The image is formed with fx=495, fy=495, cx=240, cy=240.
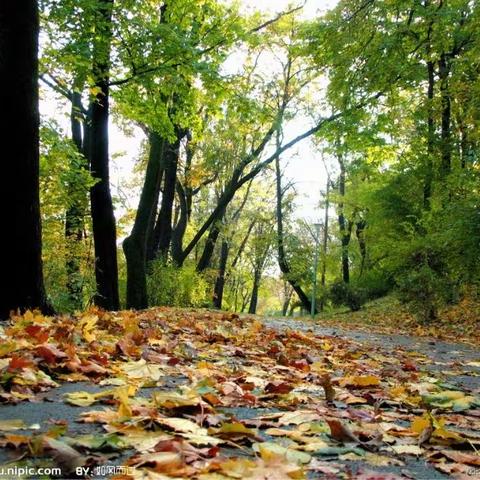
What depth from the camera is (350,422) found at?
2191 millimetres

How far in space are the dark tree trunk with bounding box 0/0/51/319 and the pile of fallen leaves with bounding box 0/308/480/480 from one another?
1.86 m

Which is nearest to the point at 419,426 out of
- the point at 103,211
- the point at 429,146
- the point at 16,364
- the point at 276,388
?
the point at 276,388

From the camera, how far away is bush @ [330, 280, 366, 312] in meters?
20.6

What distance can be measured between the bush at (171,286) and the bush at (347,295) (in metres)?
6.77

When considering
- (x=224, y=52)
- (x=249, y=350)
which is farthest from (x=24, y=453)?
(x=224, y=52)

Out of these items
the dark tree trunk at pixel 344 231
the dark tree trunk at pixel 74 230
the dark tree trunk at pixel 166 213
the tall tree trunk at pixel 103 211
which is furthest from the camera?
the dark tree trunk at pixel 344 231

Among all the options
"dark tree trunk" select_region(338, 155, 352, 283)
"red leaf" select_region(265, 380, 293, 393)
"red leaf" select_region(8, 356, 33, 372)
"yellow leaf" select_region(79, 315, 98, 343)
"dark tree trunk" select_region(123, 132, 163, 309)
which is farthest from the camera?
"dark tree trunk" select_region(338, 155, 352, 283)

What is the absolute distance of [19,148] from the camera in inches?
205

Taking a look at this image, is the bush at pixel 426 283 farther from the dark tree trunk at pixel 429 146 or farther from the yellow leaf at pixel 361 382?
the yellow leaf at pixel 361 382

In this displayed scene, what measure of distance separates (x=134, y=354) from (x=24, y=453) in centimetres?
185

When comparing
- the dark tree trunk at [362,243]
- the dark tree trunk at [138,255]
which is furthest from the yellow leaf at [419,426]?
the dark tree trunk at [362,243]

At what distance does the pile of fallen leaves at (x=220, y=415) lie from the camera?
1.50 metres

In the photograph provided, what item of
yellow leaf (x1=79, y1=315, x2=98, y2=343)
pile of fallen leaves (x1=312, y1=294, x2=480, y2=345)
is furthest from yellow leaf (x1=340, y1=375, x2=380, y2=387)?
pile of fallen leaves (x1=312, y1=294, x2=480, y2=345)

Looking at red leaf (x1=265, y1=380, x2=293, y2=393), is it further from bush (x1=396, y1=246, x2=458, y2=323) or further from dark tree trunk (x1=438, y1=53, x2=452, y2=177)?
dark tree trunk (x1=438, y1=53, x2=452, y2=177)
